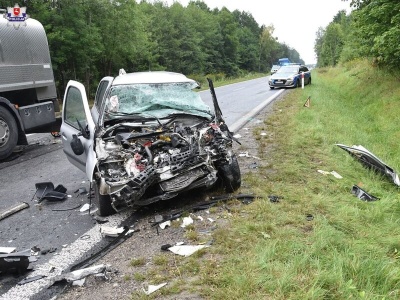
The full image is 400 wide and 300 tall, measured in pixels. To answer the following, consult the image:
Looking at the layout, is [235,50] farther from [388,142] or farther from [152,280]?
[152,280]

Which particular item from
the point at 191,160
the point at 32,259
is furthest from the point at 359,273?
the point at 32,259

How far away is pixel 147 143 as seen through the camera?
4273 mm

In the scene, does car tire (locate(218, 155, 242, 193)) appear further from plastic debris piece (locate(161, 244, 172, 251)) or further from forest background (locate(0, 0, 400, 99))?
forest background (locate(0, 0, 400, 99))

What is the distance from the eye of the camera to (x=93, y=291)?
9.50 ft

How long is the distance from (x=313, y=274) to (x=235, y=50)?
66.6m

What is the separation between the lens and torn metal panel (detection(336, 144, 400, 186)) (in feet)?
18.7

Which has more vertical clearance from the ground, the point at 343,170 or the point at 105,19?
the point at 105,19

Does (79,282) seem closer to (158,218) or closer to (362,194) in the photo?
(158,218)

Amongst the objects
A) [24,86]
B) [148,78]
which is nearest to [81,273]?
[148,78]

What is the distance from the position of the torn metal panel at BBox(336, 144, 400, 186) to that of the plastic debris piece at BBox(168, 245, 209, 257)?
3.80 m

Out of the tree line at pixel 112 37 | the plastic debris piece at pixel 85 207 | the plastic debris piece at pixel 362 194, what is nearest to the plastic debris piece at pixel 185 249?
the plastic debris piece at pixel 85 207

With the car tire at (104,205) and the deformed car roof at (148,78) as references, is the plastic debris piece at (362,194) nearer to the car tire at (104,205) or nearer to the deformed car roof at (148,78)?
the deformed car roof at (148,78)

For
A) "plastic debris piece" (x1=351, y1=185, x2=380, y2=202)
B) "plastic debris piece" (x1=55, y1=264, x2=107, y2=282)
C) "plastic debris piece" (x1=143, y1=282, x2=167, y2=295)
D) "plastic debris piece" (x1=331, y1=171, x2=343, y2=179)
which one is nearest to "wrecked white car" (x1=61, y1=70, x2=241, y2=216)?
"plastic debris piece" (x1=55, y1=264, x2=107, y2=282)

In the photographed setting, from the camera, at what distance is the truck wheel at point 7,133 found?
24.4ft
